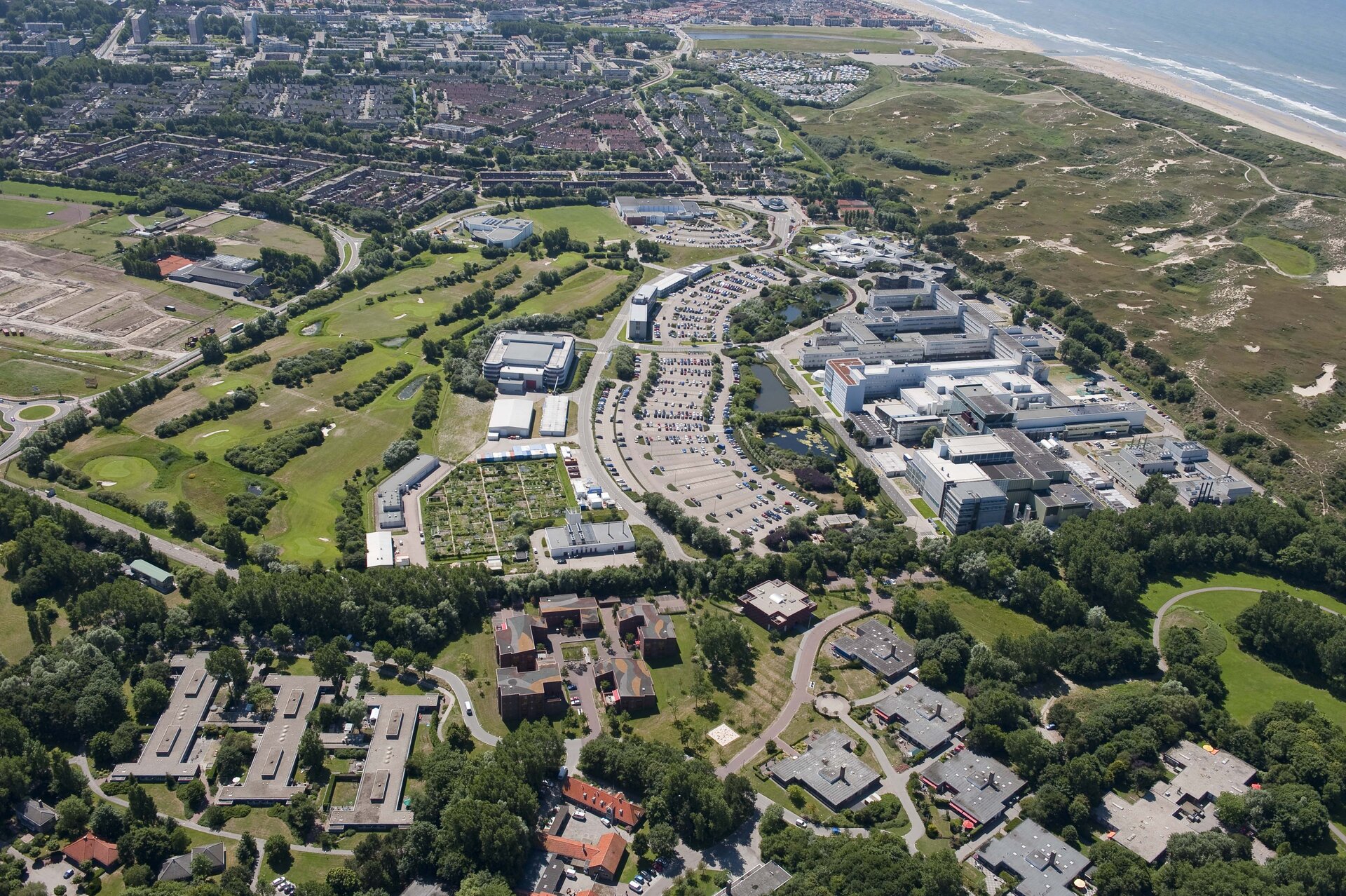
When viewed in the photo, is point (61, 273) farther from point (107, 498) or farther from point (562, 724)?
point (562, 724)

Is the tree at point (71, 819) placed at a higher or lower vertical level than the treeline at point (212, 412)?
lower

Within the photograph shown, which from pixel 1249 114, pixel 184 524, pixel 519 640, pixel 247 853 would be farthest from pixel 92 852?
pixel 1249 114

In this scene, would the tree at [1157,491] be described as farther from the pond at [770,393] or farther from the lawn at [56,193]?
the lawn at [56,193]

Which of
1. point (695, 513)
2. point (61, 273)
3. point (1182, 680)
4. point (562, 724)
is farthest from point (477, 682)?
point (61, 273)

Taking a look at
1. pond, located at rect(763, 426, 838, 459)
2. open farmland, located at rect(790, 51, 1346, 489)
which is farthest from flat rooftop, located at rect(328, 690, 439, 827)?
open farmland, located at rect(790, 51, 1346, 489)

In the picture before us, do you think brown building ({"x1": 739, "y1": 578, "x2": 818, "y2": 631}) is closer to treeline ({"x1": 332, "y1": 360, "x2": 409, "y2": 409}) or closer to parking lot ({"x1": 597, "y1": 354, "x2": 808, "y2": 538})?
parking lot ({"x1": 597, "y1": 354, "x2": 808, "y2": 538})

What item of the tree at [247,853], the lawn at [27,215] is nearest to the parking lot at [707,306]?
the tree at [247,853]
